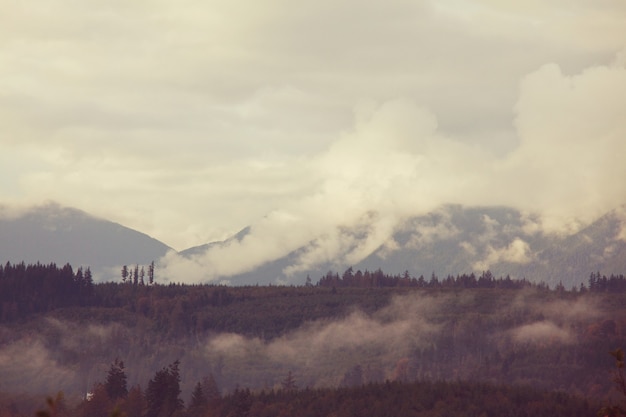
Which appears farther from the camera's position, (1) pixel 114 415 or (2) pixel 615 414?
(2) pixel 615 414

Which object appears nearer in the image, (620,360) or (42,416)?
(42,416)

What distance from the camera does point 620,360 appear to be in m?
41.6

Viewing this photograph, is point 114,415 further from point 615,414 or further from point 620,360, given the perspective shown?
point 615,414

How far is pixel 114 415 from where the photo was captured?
3522 cm

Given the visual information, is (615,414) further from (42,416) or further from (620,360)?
(42,416)

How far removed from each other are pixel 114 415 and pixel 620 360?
19.5m

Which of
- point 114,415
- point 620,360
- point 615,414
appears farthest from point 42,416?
point 615,414

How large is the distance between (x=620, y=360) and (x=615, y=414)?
17.8ft

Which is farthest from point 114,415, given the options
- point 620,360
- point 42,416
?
point 620,360

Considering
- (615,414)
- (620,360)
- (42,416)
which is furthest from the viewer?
(615,414)

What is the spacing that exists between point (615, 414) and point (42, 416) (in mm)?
24660

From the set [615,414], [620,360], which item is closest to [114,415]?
[620,360]

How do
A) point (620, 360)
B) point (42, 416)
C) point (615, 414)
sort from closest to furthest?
point (42, 416)
point (620, 360)
point (615, 414)

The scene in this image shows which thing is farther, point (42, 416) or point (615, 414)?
point (615, 414)
